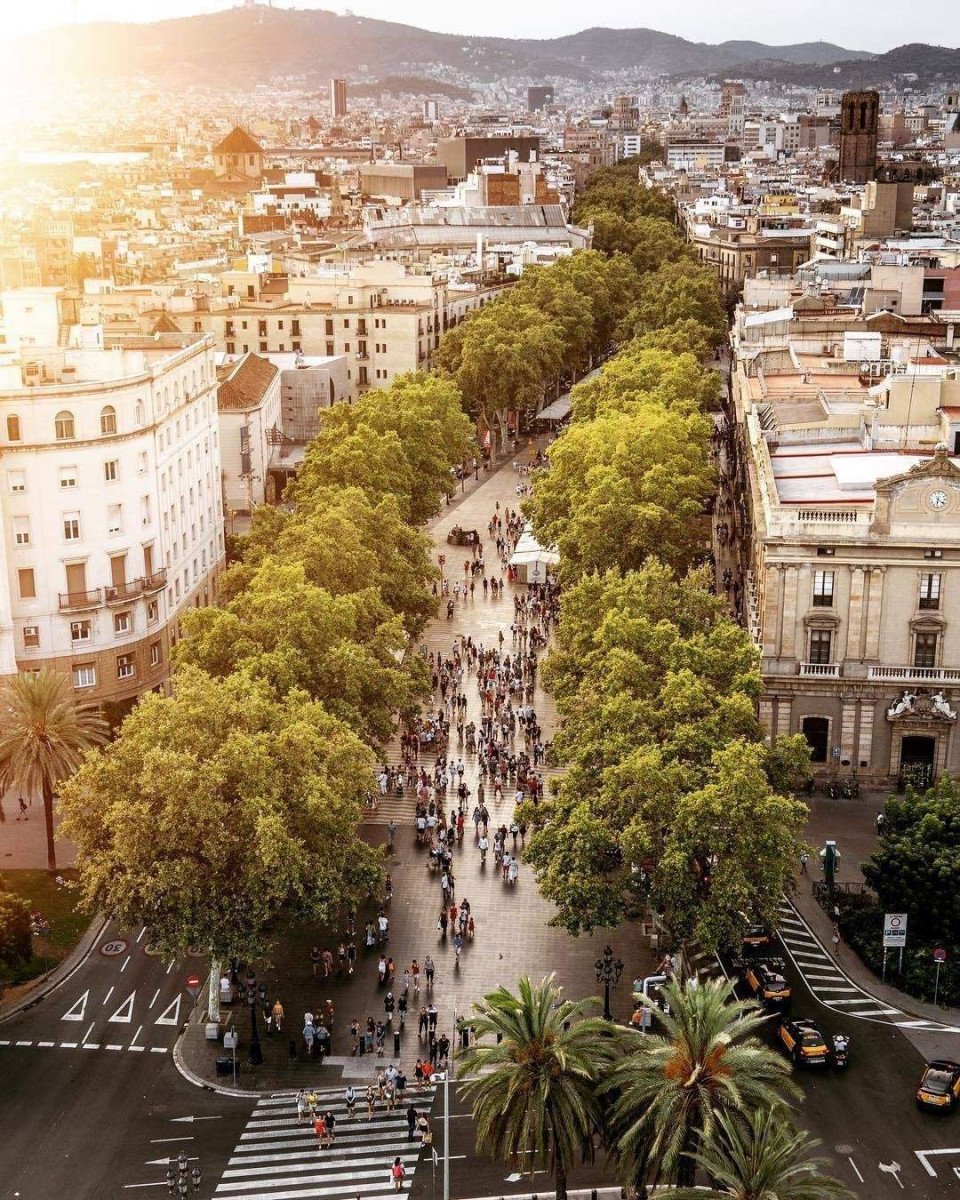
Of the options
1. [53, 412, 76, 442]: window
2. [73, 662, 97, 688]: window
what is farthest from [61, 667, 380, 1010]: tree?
[53, 412, 76, 442]: window

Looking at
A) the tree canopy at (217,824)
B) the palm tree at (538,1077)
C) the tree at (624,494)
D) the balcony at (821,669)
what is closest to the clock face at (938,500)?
the balcony at (821,669)

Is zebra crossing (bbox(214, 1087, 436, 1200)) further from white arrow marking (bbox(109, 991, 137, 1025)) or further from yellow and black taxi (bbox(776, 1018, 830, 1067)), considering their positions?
yellow and black taxi (bbox(776, 1018, 830, 1067))

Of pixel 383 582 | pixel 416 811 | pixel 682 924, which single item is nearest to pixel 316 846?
pixel 682 924

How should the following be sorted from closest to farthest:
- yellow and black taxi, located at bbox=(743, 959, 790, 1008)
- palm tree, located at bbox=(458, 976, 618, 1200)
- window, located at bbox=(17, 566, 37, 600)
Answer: palm tree, located at bbox=(458, 976, 618, 1200) < yellow and black taxi, located at bbox=(743, 959, 790, 1008) < window, located at bbox=(17, 566, 37, 600)

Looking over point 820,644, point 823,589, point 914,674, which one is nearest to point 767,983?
point 820,644

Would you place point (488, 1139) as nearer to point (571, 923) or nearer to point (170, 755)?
point (571, 923)

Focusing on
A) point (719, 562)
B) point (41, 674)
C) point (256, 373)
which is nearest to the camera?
point (41, 674)
